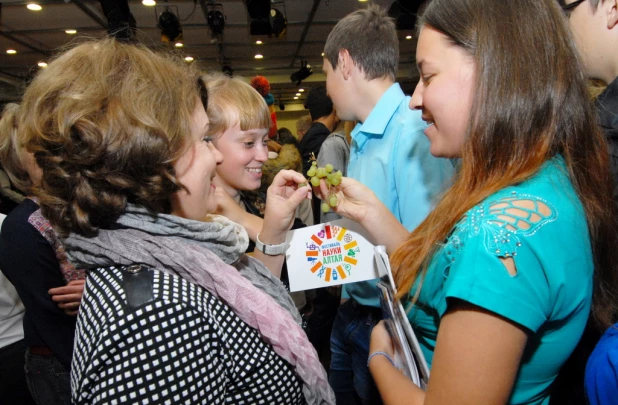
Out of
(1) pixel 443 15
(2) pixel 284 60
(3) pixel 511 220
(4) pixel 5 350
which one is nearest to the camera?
(3) pixel 511 220

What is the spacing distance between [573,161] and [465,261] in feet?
1.23

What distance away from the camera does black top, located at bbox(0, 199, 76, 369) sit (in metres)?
1.54

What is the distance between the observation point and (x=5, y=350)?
1844mm

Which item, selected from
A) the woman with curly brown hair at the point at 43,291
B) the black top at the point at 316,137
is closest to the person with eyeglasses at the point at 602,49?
the woman with curly brown hair at the point at 43,291

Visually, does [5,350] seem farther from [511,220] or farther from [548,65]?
[548,65]

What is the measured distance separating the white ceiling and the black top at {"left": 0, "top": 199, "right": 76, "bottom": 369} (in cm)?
427

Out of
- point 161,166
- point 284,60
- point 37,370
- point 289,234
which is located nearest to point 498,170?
point 161,166

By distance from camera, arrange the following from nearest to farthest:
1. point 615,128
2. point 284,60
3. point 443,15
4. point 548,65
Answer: point 548,65 → point 443,15 → point 615,128 → point 284,60

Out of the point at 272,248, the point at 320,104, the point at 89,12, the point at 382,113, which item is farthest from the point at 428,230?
the point at 89,12

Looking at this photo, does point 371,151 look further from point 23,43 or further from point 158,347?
point 23,43

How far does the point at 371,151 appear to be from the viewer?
171cm

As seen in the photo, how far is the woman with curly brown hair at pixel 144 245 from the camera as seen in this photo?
78 cm

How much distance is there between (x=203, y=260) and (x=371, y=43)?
1360 mm

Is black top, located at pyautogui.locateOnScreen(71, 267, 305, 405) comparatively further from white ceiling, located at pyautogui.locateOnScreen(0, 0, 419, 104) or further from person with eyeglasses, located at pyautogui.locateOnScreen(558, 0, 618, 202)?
white ceiling, located at pyautogui.locateOnScreen(0, 0, 419, 104)
